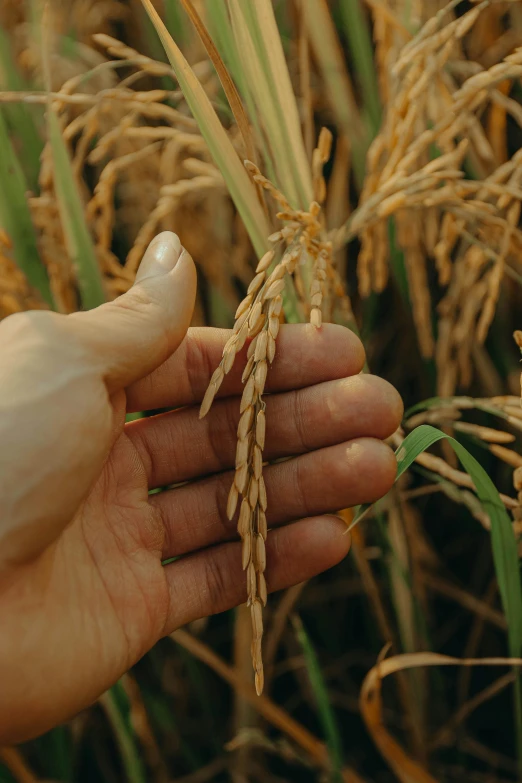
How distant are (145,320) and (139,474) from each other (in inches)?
9.8

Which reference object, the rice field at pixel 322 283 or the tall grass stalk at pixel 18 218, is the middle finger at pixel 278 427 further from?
the tall grass stalk at pixel 18 218

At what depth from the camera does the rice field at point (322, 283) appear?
80cm

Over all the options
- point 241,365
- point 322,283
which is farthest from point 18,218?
point 322,283

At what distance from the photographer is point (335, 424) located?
914 millimetres

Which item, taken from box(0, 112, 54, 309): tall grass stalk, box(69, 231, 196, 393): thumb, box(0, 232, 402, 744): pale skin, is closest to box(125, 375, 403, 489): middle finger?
box(0, 232, 402, 744): pale skin

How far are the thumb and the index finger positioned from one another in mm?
83

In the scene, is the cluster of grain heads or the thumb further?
the thumb

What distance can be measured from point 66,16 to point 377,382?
3.91ft

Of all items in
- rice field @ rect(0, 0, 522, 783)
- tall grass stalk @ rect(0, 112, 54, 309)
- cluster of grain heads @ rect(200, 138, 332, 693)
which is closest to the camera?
cluster of grain heads @ rect(200, 138, 332, 693)

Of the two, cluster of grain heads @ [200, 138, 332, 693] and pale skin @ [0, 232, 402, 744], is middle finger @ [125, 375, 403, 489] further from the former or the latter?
cluster of grain heads @ [200, 138, 332, 693]

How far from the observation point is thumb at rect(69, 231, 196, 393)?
33.3 inches

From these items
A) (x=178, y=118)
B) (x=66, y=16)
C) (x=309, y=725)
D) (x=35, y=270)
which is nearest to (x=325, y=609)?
(x=309, y=725)

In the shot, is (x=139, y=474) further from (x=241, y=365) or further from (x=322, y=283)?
(x=322, y=283)

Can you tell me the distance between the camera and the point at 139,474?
101 centimetres
